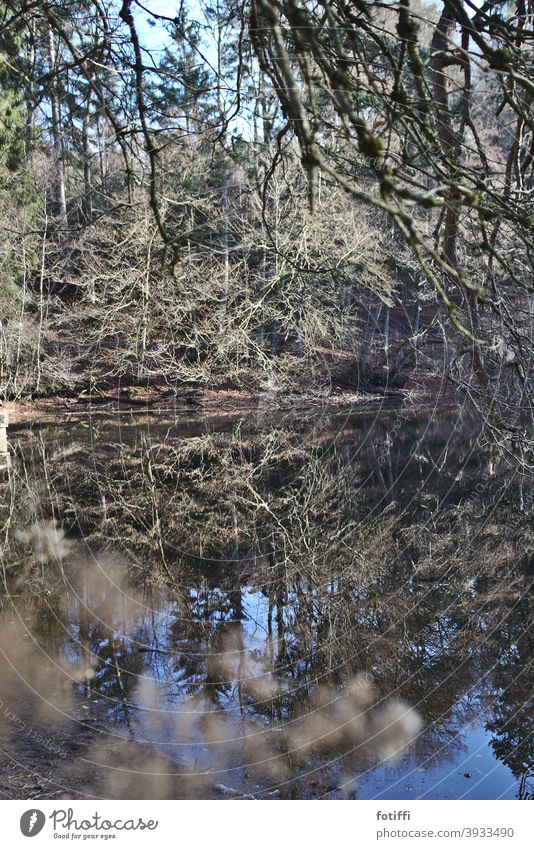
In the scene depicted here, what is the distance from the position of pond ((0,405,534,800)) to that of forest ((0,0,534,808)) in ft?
0.05

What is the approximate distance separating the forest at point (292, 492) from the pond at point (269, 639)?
14 mm

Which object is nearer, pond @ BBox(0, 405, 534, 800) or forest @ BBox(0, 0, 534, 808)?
forest @ BBox(0, 0, 534, 808)

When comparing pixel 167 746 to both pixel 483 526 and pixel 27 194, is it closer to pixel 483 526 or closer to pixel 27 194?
pixel 483 526

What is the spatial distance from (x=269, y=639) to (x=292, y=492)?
2.85m

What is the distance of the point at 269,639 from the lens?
2.93m

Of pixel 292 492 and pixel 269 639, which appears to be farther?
pixel 292 492

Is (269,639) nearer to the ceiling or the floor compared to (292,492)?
nearer to the floor

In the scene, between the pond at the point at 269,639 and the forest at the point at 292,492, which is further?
the pond at the point at 269,639

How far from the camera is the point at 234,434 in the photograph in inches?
353

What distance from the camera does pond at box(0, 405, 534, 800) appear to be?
2080 millimetres

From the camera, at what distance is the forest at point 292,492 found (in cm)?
110
